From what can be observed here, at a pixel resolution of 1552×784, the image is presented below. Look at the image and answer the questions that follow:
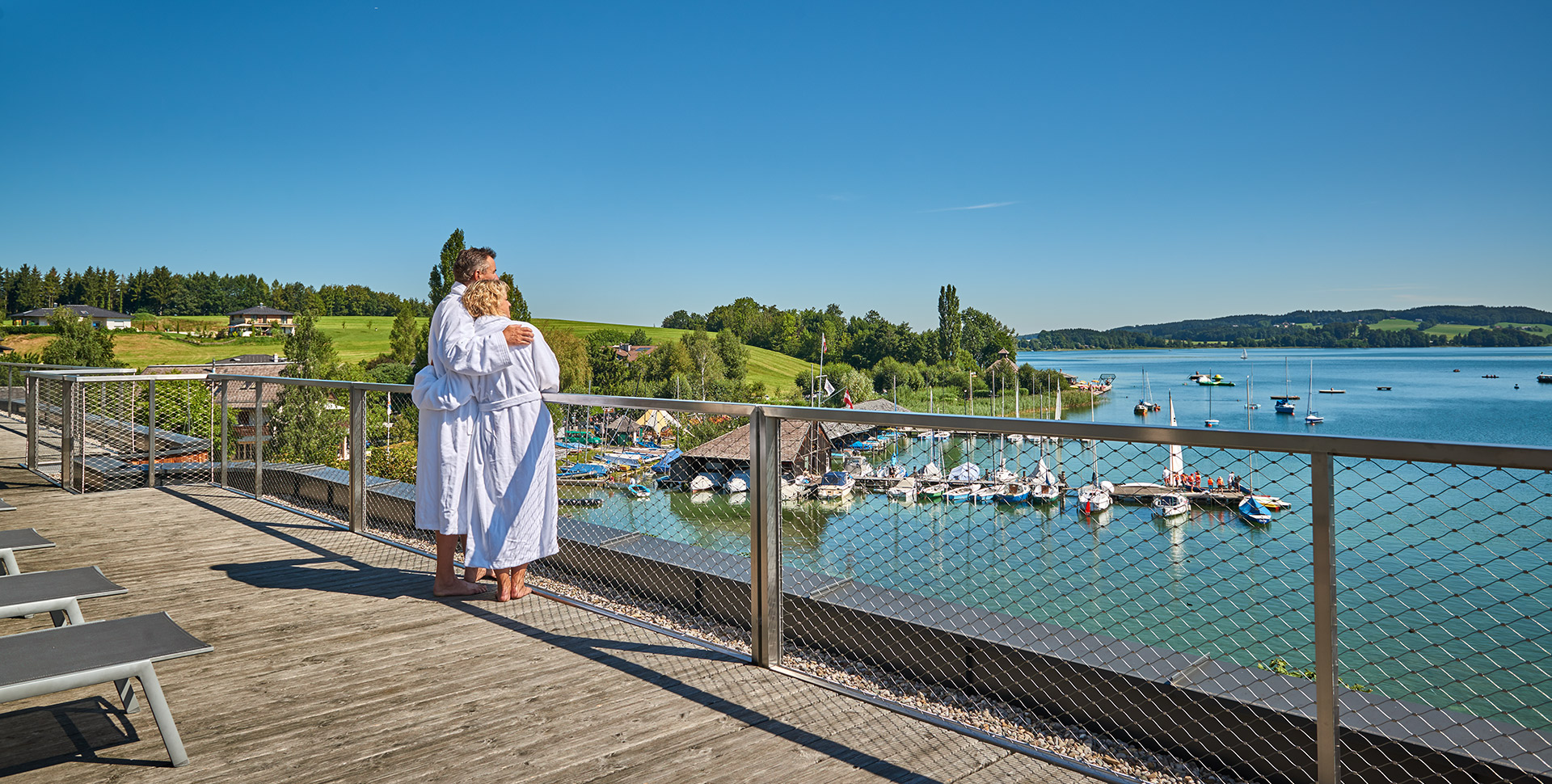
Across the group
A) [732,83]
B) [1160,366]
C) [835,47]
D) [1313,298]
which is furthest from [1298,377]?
[732,83]

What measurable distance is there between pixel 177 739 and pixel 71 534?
4169 mm

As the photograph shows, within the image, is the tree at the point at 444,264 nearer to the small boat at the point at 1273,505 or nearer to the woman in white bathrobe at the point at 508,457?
the woman in white bathrobe at the point at 508,457

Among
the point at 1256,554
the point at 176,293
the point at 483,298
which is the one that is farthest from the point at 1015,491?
the point at 176,293

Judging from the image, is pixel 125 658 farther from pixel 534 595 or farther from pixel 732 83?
pixel 732 83

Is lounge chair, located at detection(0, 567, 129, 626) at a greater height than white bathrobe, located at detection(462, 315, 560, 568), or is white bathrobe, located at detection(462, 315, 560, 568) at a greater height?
white bathrobe, located at detection(462, 315, 560, 568)

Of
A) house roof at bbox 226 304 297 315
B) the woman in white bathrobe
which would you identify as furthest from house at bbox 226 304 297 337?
the woman in white bathrobe

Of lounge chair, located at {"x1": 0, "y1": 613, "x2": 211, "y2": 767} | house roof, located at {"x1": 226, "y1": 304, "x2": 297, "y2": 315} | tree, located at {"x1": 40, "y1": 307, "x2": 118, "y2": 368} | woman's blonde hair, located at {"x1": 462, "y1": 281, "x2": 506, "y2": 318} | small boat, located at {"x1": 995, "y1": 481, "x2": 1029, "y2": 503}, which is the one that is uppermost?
house roof, located at {"x1": 226, "y1": 304, "x2": 297, "y2": 315}

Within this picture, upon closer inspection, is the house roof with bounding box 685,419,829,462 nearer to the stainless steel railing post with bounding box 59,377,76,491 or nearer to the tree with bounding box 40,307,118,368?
the stainless steel railing post with bounding box 59,377,76,491

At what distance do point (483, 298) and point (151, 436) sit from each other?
5.25 meters

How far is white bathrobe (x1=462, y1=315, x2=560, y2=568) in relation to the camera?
3523mm

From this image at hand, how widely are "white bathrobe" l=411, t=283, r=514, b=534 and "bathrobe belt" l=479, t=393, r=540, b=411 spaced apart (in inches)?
2.9

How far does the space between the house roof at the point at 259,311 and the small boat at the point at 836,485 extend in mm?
88064

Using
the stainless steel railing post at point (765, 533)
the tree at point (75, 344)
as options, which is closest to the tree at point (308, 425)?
the stainless steel railing post at point (765, 533)

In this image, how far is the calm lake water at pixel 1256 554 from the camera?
2.24m
